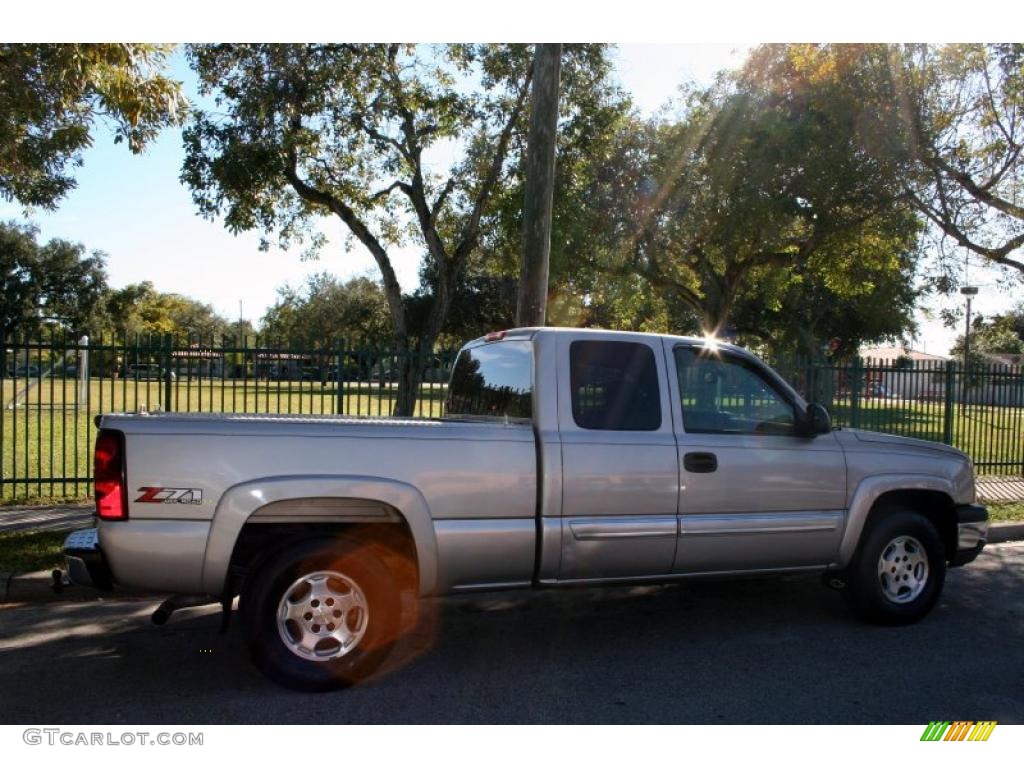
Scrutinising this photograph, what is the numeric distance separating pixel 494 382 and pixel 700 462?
4.66ft

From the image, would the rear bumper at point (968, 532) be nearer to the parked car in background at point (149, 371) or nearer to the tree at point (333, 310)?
the parked car in background at point (149, 371)

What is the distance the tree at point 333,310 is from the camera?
162ft

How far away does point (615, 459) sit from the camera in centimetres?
489

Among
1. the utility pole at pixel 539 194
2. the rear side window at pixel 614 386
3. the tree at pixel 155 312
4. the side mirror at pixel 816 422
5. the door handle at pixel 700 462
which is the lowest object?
the door handle at pixel 700 462

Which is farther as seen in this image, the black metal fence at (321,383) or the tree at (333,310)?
the tree at (333,310)

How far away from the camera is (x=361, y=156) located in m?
13.2

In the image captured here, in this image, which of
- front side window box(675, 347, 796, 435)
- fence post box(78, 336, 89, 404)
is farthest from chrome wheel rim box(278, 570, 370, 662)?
fence post box(78, 336, 89, 404)

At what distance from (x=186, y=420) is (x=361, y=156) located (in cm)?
975

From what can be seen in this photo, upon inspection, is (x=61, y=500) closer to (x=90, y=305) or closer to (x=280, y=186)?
(x=280, y=186)

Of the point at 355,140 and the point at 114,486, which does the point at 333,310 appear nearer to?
the point at 355,140

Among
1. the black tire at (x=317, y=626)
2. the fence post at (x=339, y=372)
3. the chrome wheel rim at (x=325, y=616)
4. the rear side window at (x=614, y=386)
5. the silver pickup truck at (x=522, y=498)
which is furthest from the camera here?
the fence post at (x=339, y=372)

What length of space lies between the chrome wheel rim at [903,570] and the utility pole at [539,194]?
411cm
